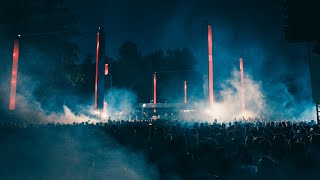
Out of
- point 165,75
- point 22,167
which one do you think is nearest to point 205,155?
point 22,167

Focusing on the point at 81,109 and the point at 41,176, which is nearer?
the point at 41,176

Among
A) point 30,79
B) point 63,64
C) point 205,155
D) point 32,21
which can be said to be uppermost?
point 32,21

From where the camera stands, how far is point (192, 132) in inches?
438

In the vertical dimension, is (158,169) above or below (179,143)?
below

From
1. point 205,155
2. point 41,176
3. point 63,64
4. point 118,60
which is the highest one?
point 118,60

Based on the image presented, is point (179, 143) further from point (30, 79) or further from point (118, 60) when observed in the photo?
point (118, 60)

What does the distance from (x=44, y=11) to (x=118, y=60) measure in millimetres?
37492

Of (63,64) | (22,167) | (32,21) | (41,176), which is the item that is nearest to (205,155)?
(41,176)

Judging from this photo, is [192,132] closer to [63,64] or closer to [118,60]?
[63,64]

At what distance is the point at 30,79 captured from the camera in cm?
2533

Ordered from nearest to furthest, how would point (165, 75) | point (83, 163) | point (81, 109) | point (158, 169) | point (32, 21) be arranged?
point (158, 169)
point (83, 163)
point (32, 21)
point (81, 109)
point (165, 75)

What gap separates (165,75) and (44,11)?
37.2 meters

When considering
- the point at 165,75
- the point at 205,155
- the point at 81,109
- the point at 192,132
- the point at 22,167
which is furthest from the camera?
the point at 165,75

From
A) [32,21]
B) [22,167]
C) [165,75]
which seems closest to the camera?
[22,167]
